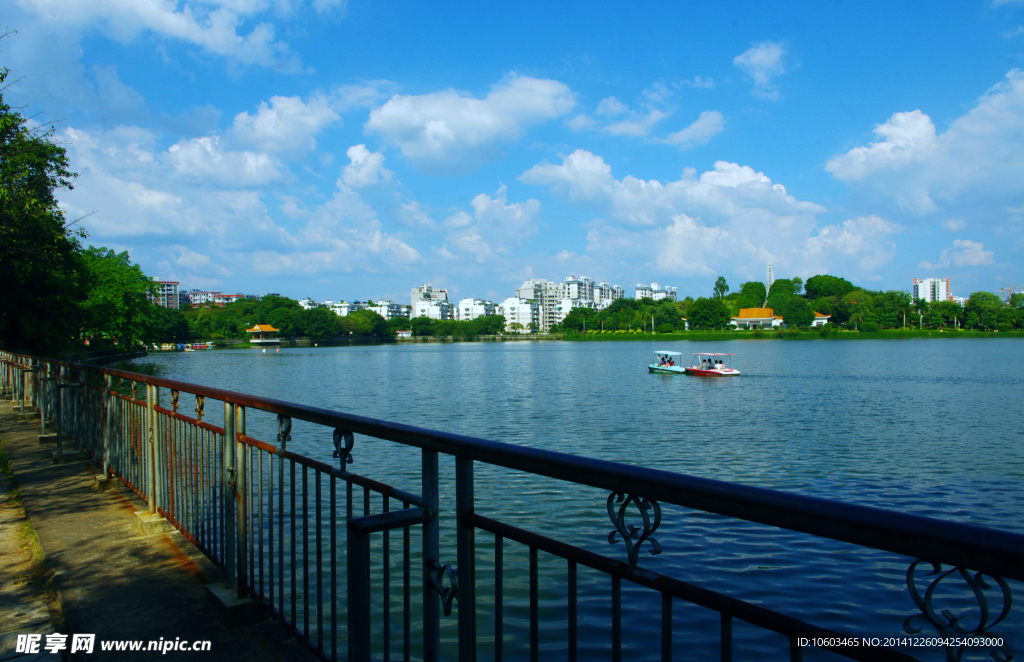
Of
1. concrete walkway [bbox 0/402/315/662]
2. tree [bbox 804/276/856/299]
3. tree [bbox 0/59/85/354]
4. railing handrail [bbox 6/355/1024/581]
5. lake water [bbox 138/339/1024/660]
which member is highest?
tree [bbox 804/276/856/299]

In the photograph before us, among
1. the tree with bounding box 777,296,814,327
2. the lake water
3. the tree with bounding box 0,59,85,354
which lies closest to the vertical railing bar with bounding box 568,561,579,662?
the lake water

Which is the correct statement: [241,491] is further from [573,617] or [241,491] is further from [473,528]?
[573,617]

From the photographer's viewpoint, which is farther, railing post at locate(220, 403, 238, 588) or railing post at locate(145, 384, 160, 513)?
railing post at locate(145, 384, 160, 513)

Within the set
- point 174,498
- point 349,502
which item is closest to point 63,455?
point 174,498

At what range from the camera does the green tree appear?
161 ft

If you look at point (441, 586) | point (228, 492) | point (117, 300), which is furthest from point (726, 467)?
point (117, 300)

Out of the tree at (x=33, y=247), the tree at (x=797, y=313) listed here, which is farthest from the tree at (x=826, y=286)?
the tree at (x=33, y=247)

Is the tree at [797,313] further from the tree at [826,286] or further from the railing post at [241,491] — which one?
the railing post at [241,491]

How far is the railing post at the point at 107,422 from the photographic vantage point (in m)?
7.00

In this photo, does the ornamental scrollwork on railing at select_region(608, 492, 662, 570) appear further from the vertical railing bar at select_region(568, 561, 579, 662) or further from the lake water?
the lake water

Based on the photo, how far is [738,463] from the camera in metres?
16.7

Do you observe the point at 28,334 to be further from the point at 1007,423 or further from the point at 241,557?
the point at 1007,423

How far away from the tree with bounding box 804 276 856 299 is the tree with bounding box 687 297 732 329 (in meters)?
48.7

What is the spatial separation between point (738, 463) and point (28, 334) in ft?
79.3
